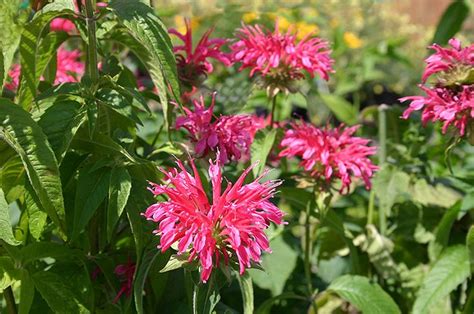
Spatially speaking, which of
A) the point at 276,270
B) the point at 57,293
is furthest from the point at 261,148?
the point at 57,293

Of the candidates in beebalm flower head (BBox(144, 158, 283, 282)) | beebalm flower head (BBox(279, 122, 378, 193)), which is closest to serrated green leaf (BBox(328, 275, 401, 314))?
beebalm flower head (BBox(279, 122, 378, 193))

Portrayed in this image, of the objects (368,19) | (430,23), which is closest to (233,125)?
(368,19)

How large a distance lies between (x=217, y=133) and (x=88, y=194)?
20 centimetres

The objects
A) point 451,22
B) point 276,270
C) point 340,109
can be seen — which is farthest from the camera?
point 451,22

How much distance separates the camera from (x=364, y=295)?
1.20 meters

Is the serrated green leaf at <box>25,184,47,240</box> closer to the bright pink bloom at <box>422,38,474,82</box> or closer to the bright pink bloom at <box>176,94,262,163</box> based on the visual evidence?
the bright pink bloom at <box>176,94,262,163</box>

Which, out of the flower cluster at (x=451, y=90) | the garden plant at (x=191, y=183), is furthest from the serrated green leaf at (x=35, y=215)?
the flower cluster at (x=451, y=90)

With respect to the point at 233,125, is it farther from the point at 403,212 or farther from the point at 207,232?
the point at 403,212

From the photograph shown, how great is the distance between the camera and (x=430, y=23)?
6762mm

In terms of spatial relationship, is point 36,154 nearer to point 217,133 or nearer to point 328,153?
point 217,133

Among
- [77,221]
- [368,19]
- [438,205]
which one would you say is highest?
[77,221]

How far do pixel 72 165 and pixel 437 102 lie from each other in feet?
1.72

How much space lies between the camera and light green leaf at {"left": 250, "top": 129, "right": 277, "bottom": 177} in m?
1.10

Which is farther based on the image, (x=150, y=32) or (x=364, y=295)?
(x=364, y=295)
